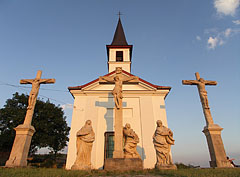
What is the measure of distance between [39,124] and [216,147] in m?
18.7

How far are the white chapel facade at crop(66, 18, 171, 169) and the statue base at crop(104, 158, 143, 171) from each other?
246 inches

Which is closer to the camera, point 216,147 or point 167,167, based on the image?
point 167,167

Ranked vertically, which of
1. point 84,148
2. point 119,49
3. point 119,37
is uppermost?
point 119,37

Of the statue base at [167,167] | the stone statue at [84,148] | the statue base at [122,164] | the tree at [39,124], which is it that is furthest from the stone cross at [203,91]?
the tree at [39,124]

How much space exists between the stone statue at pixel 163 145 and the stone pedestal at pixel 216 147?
232 cm

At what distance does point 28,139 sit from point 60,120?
1496 cm

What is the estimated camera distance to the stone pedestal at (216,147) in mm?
7966

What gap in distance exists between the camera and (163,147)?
7504 mm

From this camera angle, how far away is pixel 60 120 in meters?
22.5

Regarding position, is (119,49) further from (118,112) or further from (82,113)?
(118,112)

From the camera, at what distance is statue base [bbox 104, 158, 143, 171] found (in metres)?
6.54

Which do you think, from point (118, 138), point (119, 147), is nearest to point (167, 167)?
point (119, 147)

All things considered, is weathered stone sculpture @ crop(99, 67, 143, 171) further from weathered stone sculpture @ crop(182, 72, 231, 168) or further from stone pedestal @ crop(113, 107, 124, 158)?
weathered stone sculpture @ crop(182, 72, 231, 168)

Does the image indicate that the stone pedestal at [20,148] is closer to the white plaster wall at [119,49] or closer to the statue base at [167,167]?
the statue base at [167,167]
